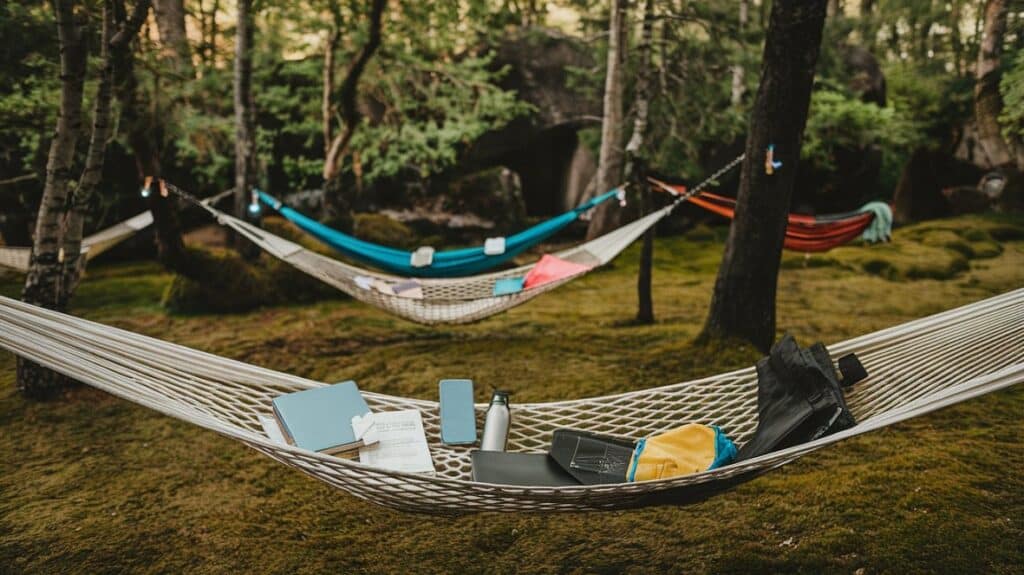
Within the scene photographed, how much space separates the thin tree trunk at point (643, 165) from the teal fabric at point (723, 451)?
73.2 inches

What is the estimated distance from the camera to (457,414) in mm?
1655

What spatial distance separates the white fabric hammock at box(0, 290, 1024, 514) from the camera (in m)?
1.15

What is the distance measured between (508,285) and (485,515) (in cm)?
149

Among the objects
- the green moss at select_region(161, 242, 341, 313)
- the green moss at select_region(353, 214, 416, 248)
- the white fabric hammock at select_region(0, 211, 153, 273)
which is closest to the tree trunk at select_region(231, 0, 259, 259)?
the green moss at select_region(161, 242, 341, 313)

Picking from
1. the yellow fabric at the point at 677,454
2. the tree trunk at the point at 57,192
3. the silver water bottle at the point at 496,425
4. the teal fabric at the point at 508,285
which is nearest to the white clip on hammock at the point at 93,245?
the tree trunk at the point at 57,192

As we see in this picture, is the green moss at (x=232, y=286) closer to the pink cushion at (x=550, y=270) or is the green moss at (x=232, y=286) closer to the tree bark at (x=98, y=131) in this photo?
the tree bark at (x=98, y=131)

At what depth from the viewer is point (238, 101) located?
4.16 metres

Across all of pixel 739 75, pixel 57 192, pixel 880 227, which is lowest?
pixel 880 227

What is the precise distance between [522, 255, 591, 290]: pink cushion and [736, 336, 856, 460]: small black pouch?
1313 mm

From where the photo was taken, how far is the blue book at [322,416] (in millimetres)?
1508

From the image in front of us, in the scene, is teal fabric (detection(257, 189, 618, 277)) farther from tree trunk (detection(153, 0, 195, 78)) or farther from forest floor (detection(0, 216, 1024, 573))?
tree trunk (detection(153, 0, 195, 78))

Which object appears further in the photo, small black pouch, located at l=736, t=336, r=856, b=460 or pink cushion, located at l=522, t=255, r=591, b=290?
pink cushion, located at l=522, t=255, r=591, b=290

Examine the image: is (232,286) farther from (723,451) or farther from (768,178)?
(723,451)

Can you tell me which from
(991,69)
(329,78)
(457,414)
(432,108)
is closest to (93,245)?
(329,78)
